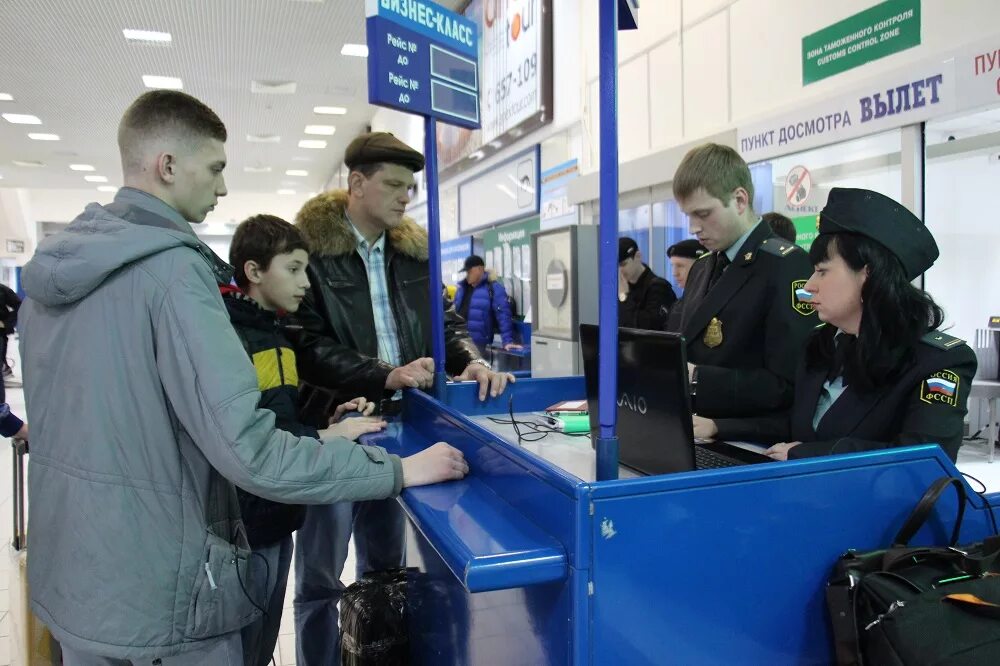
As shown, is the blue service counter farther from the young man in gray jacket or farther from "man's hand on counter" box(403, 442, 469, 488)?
the young man in gray jacket

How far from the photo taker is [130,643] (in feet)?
4.01

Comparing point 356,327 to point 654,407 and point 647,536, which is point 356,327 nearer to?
point 654,407

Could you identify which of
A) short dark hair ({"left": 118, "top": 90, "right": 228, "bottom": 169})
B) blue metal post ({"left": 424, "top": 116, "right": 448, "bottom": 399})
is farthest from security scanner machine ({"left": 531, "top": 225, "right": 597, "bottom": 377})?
short dark hair ({"left": 118, "top": 90, "right": 228, "bottom": 169})

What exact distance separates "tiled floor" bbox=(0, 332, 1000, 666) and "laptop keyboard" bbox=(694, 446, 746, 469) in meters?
2.10

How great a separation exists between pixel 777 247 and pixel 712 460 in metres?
0.73

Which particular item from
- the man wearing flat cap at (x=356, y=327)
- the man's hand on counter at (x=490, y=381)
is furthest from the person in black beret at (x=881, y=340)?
the man wearing flat cap at (x=356, y=327)

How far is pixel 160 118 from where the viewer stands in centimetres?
136

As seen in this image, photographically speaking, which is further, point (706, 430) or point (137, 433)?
point (706, 430)

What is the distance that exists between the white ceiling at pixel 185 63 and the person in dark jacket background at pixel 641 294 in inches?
211

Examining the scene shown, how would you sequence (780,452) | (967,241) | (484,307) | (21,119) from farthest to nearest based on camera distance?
(21,119) → (484,307) → (967,241) → (780,452)

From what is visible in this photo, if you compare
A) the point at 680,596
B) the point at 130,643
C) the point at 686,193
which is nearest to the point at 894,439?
the point at 680,596

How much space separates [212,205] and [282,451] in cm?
57

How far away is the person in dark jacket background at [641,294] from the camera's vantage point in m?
5.23

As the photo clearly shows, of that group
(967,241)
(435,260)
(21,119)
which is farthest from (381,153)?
(21,119)
